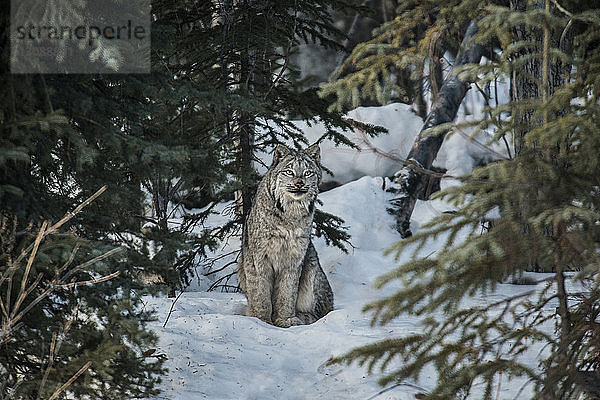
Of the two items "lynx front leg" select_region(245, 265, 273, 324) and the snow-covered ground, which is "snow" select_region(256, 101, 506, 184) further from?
"lynx front leg" select_region(245, 265, 273, 324)

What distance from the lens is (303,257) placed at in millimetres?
7320

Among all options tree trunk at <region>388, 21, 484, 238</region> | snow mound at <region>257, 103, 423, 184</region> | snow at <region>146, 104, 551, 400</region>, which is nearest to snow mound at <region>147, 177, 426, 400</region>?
snow at <region>146, 104, 551, 400</region>

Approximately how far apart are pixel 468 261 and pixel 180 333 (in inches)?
131

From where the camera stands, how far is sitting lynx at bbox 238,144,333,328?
23.3 feet

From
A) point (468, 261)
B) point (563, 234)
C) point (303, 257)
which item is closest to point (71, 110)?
point (468, 261)

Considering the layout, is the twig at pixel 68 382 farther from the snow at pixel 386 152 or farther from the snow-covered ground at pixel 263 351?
the snow at pixel 386 152

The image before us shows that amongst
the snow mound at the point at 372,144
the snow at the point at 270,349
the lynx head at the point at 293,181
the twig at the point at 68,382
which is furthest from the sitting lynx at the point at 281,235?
the snow mound at the point at 372,144

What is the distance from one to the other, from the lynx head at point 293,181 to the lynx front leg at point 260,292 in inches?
29.1

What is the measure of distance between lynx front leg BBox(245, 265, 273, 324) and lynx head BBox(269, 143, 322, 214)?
2.42 ft

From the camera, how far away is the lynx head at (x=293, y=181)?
7.05 meters

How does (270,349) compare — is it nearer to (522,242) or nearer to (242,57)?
(522,242)

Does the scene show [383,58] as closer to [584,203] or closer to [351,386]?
[584,203]

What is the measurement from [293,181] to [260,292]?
1296 mm

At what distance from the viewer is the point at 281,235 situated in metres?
7.18
